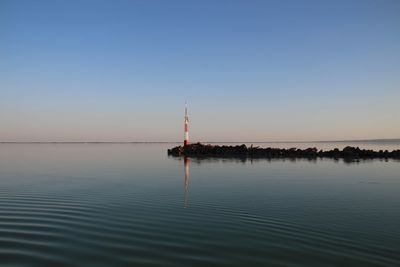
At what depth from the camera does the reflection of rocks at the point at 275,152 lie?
5234 centimetres

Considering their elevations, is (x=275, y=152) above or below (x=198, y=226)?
above

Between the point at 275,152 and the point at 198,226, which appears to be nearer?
the point at 198,226

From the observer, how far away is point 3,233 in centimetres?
1020

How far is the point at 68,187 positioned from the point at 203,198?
9198 millimetres

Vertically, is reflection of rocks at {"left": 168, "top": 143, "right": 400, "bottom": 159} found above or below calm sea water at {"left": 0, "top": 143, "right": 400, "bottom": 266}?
above

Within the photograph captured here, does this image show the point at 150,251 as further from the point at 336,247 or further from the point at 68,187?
the point at 68,187

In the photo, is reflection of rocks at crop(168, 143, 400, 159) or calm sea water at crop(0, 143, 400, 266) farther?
reflection of rocks at crop(168, 143, 400, 159)

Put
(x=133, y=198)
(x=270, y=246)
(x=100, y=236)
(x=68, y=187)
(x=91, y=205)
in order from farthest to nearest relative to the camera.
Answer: (x=68, y=187) < (x=133, y=198) < (x=91, y=205) < (x=100, y=236) < (x=270, y=246)

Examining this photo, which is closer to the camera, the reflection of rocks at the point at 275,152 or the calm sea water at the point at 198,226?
the calm sea water at the point at 198,226

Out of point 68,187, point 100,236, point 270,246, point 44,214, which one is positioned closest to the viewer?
point 270,246

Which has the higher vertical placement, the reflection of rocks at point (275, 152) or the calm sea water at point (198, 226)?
the reflection of rocks at point (275, 152)

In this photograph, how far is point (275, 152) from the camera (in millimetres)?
55719

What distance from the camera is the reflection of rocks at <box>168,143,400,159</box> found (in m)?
52.3

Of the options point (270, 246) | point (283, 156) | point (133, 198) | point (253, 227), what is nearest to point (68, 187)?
point (133, 198)
